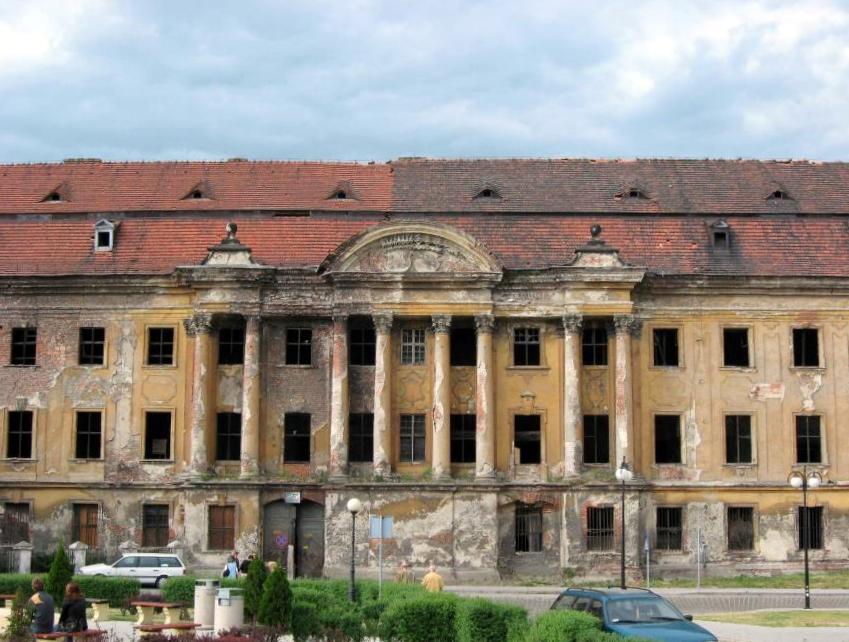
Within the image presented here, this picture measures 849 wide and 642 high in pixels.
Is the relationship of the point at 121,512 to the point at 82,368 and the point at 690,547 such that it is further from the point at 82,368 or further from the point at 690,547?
the point at 690,547

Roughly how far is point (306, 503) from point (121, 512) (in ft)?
21.9

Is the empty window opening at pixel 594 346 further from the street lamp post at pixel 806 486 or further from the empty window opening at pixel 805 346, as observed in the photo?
the street lamp post at pixel 806 486

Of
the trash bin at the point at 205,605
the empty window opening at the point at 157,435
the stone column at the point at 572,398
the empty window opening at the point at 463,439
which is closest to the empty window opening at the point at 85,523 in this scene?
the empty window opening at the point at 157,435

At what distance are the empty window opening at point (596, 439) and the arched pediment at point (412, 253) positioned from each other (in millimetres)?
6507

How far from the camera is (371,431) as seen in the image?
46688 mm

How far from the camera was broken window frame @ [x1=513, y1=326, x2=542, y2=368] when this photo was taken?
47062 mm

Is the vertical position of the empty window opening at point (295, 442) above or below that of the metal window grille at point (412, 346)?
below

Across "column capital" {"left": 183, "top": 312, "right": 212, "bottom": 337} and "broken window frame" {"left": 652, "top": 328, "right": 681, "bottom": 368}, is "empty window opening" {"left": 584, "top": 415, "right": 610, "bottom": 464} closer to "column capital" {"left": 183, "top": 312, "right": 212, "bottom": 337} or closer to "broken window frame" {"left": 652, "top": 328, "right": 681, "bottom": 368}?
"broken window frame" {"left": 652, "top": 328, "right": 681, "bottom": 368}

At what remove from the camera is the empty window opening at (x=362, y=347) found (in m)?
47.1

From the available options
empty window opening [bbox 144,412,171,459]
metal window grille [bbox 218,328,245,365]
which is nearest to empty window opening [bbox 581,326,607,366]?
metal window grille [bbox 218,328,245,365]

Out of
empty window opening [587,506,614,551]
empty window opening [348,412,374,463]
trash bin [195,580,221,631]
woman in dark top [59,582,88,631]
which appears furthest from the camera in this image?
empty window opening [348,412,374,463]

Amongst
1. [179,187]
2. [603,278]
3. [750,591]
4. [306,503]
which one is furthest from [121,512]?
[750,591]

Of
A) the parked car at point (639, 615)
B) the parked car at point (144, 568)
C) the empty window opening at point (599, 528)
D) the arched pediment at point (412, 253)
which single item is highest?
the arched pediment at point (412, 253)

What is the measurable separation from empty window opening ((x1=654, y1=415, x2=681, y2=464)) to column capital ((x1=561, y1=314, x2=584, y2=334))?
4.54 meters
